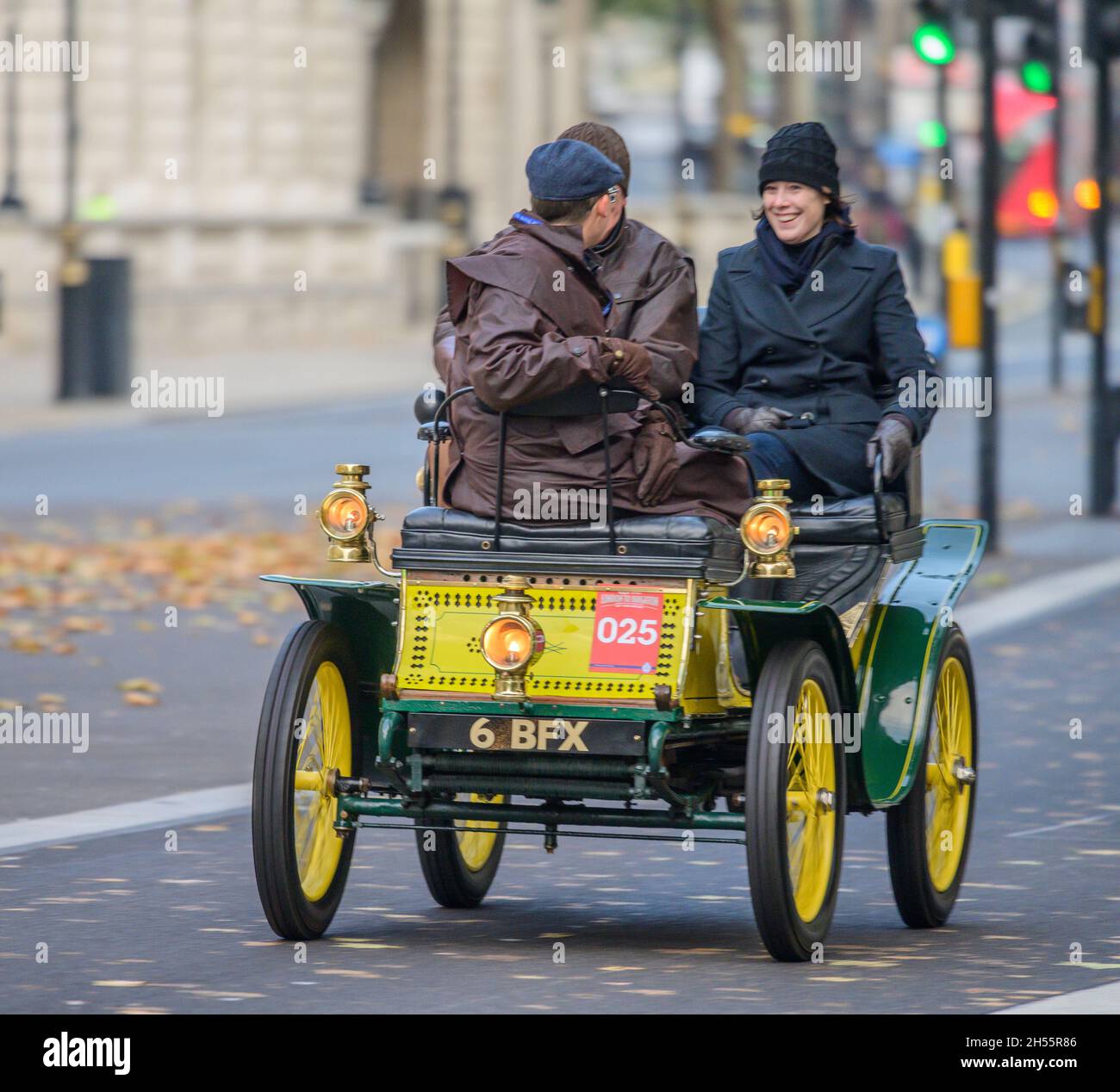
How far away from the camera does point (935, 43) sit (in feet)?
57.7

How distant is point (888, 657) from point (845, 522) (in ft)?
1.18

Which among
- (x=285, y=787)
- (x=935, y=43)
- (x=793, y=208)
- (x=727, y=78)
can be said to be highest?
(x=727, y=78)

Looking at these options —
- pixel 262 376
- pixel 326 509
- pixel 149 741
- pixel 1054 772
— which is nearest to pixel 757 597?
pixel 326 509

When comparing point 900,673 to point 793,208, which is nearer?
point 900,673

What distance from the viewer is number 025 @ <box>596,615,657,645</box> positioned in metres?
6.67

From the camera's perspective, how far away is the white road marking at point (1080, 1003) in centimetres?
614

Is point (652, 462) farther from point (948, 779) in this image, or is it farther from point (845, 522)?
point (948, 779)

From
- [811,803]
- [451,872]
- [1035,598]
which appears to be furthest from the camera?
[1035,598]

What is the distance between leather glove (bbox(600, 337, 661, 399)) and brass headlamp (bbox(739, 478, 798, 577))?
37 cm

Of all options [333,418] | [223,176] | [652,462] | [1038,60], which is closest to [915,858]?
[652,462]

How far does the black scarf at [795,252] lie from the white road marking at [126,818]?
268cm
